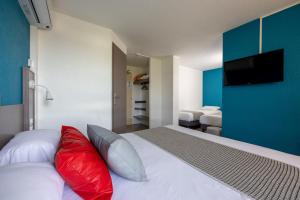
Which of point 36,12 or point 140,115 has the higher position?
point 36,12

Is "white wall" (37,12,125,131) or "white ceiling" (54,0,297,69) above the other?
"white ceiling" (54,0,297,69)

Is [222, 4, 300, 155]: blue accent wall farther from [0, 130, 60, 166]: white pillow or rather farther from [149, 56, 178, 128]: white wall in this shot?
[0, 130, 60, 166]: white pillow

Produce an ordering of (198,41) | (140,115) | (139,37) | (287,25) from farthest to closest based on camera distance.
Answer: (140,115), (198,41), (139,37), (287,25)

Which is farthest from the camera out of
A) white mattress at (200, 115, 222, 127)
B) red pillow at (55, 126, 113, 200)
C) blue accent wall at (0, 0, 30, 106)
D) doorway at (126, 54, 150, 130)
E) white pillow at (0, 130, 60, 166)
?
doorway at (126, 54, 150, 130)

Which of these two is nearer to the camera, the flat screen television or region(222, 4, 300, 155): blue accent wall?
region(222, 4, 300, 155): blue accent wall

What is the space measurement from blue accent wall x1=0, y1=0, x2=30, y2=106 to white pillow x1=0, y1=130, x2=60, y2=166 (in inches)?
22.2

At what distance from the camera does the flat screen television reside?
199cm

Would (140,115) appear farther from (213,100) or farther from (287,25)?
(287,25)

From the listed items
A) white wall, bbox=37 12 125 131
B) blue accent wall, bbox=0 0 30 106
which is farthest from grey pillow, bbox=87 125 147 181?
white wall, bbox=37 12 125 131

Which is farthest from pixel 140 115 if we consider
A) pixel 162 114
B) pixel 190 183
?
pixel 190 183

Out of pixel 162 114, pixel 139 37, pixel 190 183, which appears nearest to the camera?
pixel 190 183

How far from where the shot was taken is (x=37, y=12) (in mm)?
1538

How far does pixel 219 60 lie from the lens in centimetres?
460

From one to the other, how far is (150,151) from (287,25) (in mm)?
2685
